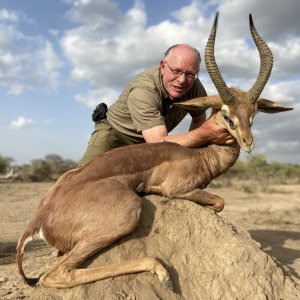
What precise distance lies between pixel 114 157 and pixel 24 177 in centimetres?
2646

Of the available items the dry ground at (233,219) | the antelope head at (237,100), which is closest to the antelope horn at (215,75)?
the antelope head at (237,100)

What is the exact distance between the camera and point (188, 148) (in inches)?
247

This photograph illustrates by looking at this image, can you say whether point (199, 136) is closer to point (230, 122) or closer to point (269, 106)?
point (230, 122)

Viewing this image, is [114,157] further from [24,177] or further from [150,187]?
[24,177]

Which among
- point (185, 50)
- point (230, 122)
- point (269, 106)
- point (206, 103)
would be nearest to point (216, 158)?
point (230, 122)

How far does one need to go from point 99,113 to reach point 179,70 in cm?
185

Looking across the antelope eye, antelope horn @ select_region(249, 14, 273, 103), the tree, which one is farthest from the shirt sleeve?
the tree

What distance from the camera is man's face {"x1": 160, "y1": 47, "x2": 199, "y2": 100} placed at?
6.75 metres

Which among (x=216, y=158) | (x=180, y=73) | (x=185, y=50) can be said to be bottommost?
(x=216, y=158)

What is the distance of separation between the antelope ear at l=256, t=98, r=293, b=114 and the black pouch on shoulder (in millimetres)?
2724

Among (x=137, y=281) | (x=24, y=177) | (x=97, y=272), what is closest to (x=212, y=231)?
(x=137, y=281)

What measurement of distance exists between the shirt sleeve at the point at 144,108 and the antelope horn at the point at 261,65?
133cm

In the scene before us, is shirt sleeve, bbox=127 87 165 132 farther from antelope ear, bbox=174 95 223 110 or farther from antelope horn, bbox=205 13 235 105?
antelope horn, bbox=205 13 235 105

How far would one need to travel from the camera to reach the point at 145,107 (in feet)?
22.0
